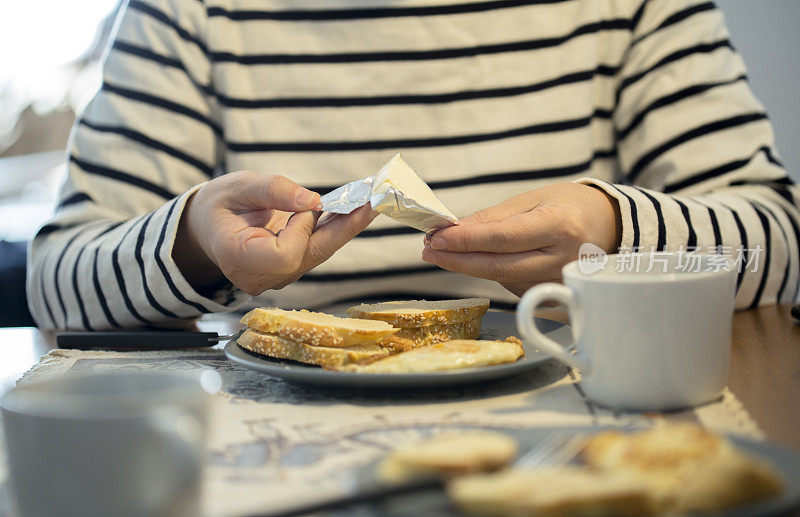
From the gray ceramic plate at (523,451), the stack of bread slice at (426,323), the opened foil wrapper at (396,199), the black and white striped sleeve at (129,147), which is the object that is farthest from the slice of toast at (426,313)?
the black and white striped sleeve at (129,147)

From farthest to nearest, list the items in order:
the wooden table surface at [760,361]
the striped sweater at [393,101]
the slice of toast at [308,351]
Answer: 1. the striped sweater at [393,101]
2. the slice of toast at [308,351]
3. the wooden table surface at [760,361]

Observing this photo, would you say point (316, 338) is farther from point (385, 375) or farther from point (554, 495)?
point (554, 495)

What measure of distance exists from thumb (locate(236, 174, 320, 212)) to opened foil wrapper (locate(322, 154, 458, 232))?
2 centimetres

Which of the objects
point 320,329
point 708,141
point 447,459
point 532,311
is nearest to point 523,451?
point 447,459

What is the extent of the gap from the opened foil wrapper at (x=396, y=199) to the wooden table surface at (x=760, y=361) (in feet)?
1.11

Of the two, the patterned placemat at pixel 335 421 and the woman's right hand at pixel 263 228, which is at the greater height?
the woman's right hand at pixel 263 228

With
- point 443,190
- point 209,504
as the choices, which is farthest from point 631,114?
point 209,504

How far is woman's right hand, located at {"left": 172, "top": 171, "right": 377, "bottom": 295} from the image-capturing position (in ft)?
2.74

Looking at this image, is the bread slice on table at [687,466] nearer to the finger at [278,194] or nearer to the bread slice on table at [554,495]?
the bread slice on table at [554,495]

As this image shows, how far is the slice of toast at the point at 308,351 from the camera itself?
0.69m

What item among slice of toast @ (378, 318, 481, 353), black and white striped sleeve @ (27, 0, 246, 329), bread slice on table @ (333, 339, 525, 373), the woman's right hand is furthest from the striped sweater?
bread slice on table @ (333, 339, 525, 373)

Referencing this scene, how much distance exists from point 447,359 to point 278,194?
32cm

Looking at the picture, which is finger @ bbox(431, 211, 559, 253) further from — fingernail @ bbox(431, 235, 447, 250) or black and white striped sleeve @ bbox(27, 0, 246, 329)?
black and white striped sleeve @ bbox(27, 0, 246, 329)

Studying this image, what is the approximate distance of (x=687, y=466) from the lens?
385mm
